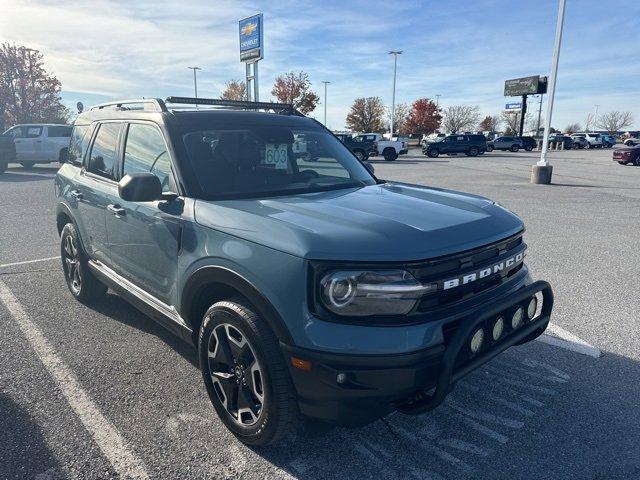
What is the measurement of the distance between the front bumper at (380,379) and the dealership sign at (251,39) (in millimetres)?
27071

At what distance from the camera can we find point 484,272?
103 inches

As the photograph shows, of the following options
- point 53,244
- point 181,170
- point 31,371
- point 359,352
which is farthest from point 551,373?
point 53,244

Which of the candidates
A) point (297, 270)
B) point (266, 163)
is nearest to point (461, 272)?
point (297, 270)

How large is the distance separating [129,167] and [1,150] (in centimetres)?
1807

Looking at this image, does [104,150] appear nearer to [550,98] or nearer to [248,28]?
[550,98]

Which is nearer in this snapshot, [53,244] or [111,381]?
[111,381]

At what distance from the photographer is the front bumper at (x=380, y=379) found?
2.17 m

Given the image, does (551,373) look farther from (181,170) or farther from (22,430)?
(22,430)

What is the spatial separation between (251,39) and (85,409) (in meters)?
27.7

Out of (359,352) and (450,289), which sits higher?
(450,289)

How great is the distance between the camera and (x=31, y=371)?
3.54 meters

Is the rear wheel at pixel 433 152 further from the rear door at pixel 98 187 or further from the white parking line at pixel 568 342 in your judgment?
the rear door at pixel 98 187

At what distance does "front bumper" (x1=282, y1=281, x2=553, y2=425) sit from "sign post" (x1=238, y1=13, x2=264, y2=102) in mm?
25822

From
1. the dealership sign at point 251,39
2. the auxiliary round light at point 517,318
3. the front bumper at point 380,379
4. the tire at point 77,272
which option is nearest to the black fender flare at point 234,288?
the front bumper at point 380,379
